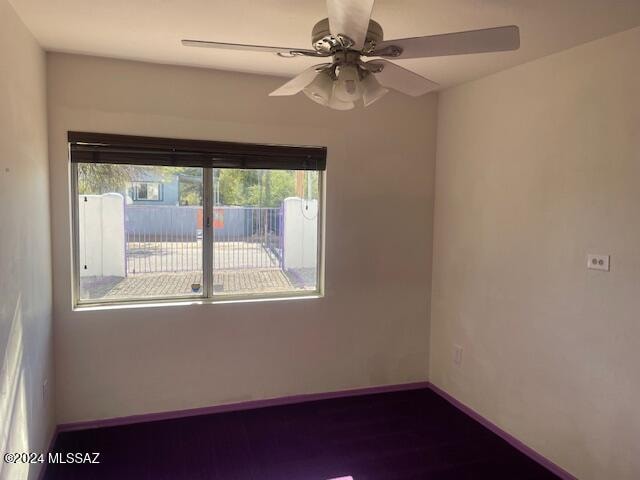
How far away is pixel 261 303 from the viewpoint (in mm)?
3143

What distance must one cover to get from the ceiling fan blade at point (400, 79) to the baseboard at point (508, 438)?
88.6 inches

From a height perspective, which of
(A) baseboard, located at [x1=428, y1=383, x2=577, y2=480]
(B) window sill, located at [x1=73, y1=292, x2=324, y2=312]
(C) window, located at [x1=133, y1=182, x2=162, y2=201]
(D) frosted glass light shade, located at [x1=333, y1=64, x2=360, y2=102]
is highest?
(D) frosted glass light shade, located at [x1=333, y1=64, x2=360, y2=102]

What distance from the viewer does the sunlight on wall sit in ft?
5.73

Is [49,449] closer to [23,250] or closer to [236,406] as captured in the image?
[236,406]

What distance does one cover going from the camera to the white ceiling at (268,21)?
189 cm

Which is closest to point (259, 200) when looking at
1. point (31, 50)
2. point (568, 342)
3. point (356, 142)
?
point (356, 142)

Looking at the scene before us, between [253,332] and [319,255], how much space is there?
77 cm

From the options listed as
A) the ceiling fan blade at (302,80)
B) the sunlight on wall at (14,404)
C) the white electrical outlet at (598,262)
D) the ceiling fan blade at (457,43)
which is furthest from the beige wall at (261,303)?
the ceiling fan blade at (457,43)

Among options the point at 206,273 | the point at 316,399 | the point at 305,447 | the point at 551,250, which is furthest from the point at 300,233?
the point at 551,250

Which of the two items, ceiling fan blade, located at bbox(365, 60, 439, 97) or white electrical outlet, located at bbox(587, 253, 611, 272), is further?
white electrical outlet, located at bbox(587, 253, 611, 272)

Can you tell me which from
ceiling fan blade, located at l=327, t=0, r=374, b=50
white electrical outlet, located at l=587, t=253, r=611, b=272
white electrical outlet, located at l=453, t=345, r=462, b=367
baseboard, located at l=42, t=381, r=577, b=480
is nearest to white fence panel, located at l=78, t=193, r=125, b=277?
baseboard, located at l=42, t=381, r=577, b=480

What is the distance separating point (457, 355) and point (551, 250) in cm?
119

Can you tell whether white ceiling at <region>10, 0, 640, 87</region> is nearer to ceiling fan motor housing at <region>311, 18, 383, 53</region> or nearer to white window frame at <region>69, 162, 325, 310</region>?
ceiling fan motor housing at <region>311, 18, 383, 53</region>

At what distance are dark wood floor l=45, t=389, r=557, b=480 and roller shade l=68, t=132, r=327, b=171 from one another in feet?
5.87
